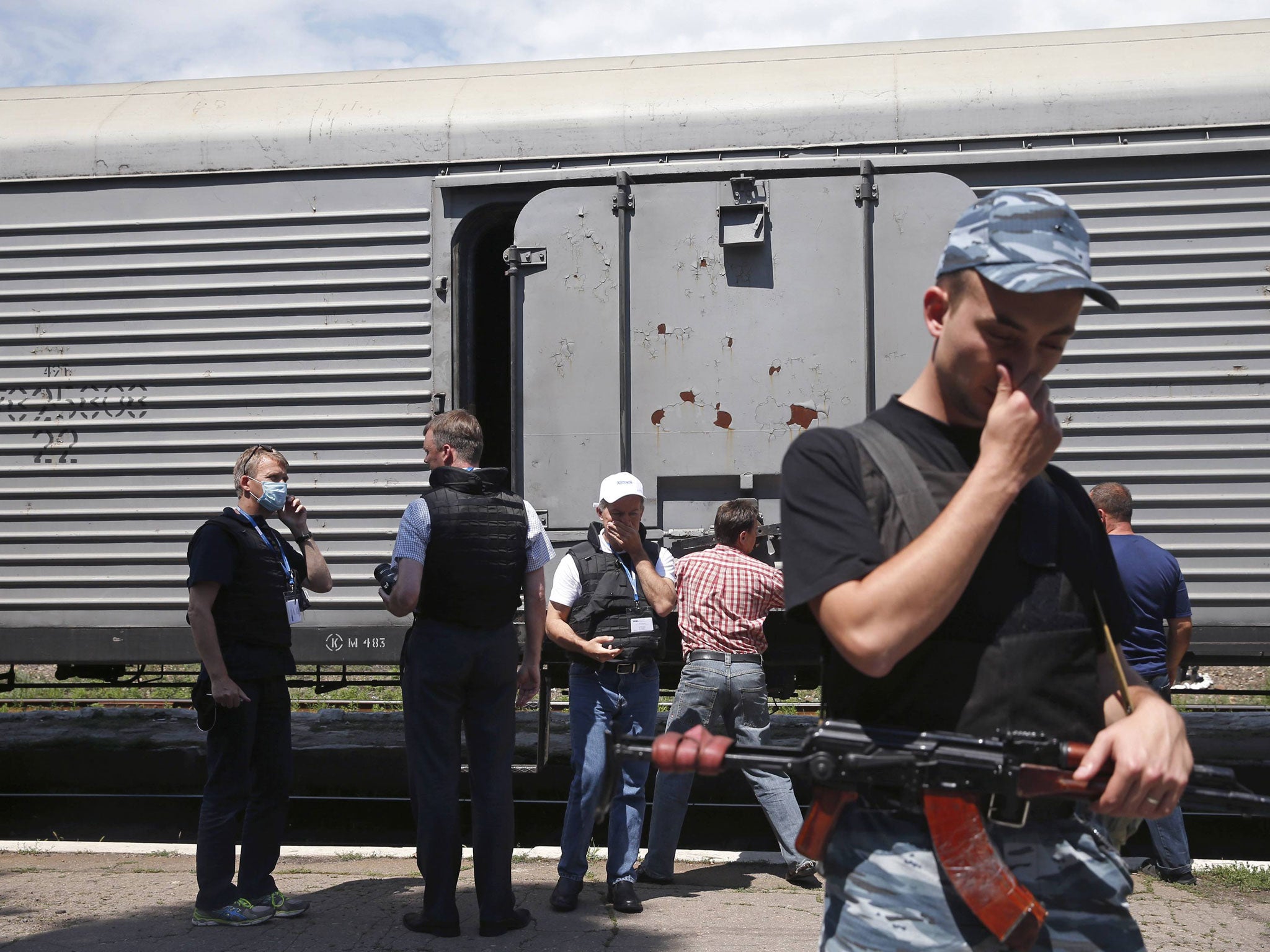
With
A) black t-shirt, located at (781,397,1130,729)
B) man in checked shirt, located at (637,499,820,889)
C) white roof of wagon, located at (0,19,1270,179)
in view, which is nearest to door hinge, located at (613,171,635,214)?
white roof of wagon, located at (0,19,1270,179)

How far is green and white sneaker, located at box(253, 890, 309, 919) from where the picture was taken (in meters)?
4.87

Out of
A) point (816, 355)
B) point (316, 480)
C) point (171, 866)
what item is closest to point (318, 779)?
point (171, 866)

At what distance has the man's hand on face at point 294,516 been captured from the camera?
5.22 metres

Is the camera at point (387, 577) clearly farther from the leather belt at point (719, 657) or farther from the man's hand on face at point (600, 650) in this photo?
the leather belt at point (719, 657)

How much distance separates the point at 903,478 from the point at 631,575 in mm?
3692

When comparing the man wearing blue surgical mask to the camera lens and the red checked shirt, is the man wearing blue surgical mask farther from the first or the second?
the red checked shirt

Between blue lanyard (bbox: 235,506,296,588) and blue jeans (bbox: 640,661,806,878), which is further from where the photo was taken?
blue jeans (bbox: 640,661,806,878)

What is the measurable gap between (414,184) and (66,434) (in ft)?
7.46

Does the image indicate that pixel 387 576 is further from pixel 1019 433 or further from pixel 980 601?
pixel 1019 433

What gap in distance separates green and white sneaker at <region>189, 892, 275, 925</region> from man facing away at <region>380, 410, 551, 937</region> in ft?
2.02

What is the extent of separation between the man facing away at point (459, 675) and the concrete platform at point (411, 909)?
248 millimetres

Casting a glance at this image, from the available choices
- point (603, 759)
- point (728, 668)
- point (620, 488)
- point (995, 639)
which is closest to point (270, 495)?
point (620, 488)

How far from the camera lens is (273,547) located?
197 inches

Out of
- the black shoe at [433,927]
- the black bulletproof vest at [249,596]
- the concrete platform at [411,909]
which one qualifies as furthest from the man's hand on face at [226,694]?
the black shoe at [433,927]
